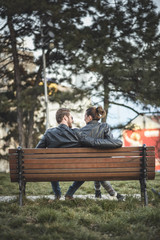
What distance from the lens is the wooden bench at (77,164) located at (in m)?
4.52

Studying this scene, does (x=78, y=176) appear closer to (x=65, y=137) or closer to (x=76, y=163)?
(x=76, y=163)

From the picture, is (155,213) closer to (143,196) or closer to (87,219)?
(87,219)

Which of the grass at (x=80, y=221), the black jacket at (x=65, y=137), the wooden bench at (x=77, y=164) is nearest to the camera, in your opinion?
the grass at (x=80, y=221)

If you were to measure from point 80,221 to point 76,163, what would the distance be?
1.01 meters

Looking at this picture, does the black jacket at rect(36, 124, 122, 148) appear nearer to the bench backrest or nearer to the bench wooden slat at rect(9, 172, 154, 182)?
the bench backrest

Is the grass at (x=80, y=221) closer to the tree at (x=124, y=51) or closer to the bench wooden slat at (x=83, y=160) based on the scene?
the bench wooden slat at (x=83, y=160)

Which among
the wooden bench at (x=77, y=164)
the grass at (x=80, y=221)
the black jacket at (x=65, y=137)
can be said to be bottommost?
the grass at (x=80, y=221)

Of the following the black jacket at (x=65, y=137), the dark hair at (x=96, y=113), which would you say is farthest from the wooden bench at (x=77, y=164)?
the dark hair at (x=96, y=113)

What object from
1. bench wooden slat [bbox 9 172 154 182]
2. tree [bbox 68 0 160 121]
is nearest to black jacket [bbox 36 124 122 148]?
bench wooden slat [bbox 9 172 154 182]

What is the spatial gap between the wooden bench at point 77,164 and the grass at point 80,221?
0.36 metres

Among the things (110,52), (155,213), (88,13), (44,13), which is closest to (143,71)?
(110,52)

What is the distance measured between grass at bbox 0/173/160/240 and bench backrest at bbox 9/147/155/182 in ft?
1.22

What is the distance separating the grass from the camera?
3.07 metres

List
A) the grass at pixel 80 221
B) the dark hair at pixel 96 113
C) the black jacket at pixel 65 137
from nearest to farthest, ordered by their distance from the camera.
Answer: the grass at pixel 80 221, the black jacket at pixel 65 137, the dark hair at pixel 96 113
